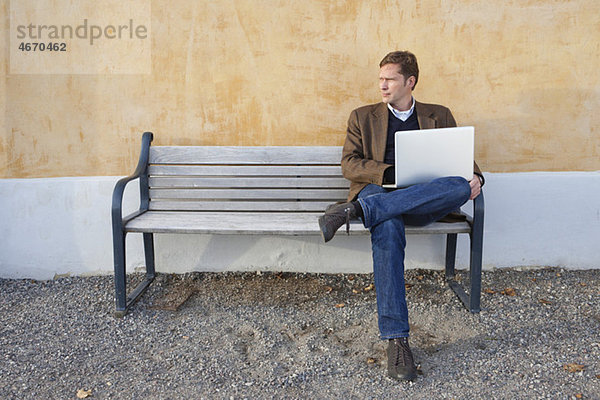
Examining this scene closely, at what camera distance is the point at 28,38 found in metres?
4.32

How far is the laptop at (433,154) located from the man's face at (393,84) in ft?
→ 2.08

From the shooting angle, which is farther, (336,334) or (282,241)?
(282,241)

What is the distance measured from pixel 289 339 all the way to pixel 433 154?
1.43m

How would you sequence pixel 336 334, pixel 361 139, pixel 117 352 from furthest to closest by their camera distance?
pixel 361 139 < pixel 336 334 < pixel 117 352

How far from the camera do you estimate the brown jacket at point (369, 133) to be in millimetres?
3850

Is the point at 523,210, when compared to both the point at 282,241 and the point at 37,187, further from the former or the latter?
the point at 37,187

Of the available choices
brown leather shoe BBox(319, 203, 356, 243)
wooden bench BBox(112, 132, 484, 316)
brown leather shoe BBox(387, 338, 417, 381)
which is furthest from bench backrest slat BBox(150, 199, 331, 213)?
brown leather shoe BBox(387, 338, 417, 381)

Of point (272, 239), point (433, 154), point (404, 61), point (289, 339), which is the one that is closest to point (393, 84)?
point (404, 61)

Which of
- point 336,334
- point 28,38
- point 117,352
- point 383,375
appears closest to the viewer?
point 383,375

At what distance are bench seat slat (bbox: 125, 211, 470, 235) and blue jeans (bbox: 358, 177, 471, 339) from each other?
0.29 m

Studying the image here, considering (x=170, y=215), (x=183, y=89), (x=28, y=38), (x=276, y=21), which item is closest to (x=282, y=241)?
(x=170, y=215)

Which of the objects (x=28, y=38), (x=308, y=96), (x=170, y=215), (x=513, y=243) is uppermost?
(x=28, y=38)

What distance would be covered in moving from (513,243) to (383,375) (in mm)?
2144

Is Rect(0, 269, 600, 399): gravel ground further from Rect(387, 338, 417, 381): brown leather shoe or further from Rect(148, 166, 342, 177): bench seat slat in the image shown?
Rect(148, 166, 342, 177): bench seat slat
